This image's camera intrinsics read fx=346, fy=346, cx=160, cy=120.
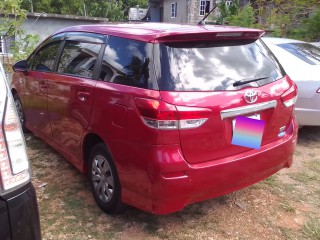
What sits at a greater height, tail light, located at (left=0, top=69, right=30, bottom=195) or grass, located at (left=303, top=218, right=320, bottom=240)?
tail light, located at (left=0, top=69, right=30, bottom=195)

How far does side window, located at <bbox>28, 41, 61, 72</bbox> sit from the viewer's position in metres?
3.94

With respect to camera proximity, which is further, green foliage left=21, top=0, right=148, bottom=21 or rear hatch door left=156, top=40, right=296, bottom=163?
green foliage left=21, top=0, right=148, bottom=21

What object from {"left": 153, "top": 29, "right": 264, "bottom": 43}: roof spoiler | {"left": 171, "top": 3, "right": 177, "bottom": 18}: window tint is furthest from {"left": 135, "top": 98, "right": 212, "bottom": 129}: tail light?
{"left": 171, "top": 3, "right": 177, "bottom": 18}: window tint

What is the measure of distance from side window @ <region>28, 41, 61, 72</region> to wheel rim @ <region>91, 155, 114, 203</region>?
4.52ft

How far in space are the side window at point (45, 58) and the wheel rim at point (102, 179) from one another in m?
1.38

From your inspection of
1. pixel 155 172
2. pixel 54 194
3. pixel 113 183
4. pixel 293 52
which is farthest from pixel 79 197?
pixel 293 52

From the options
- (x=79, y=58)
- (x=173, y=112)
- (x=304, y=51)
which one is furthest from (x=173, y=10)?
(x=173, y=112)

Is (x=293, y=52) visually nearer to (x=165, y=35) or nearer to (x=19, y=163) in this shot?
(x=165, y=35)

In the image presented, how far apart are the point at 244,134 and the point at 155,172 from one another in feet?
2.48

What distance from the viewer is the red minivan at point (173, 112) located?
2.45m

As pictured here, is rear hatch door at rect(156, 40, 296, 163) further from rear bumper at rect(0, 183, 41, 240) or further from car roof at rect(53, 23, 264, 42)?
rear bumper at rect(0, 183, 41, 240)

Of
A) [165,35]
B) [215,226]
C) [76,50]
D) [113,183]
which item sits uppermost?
[165,35]

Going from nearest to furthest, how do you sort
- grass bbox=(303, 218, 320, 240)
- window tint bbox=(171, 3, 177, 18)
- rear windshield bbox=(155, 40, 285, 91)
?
rear windshield bbox=(155, 40, 285, 91), grass bbox=(303, 218, 320, 240), window tint bbox=(171, 3, 177, 18)

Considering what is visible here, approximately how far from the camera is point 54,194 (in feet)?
11.3
